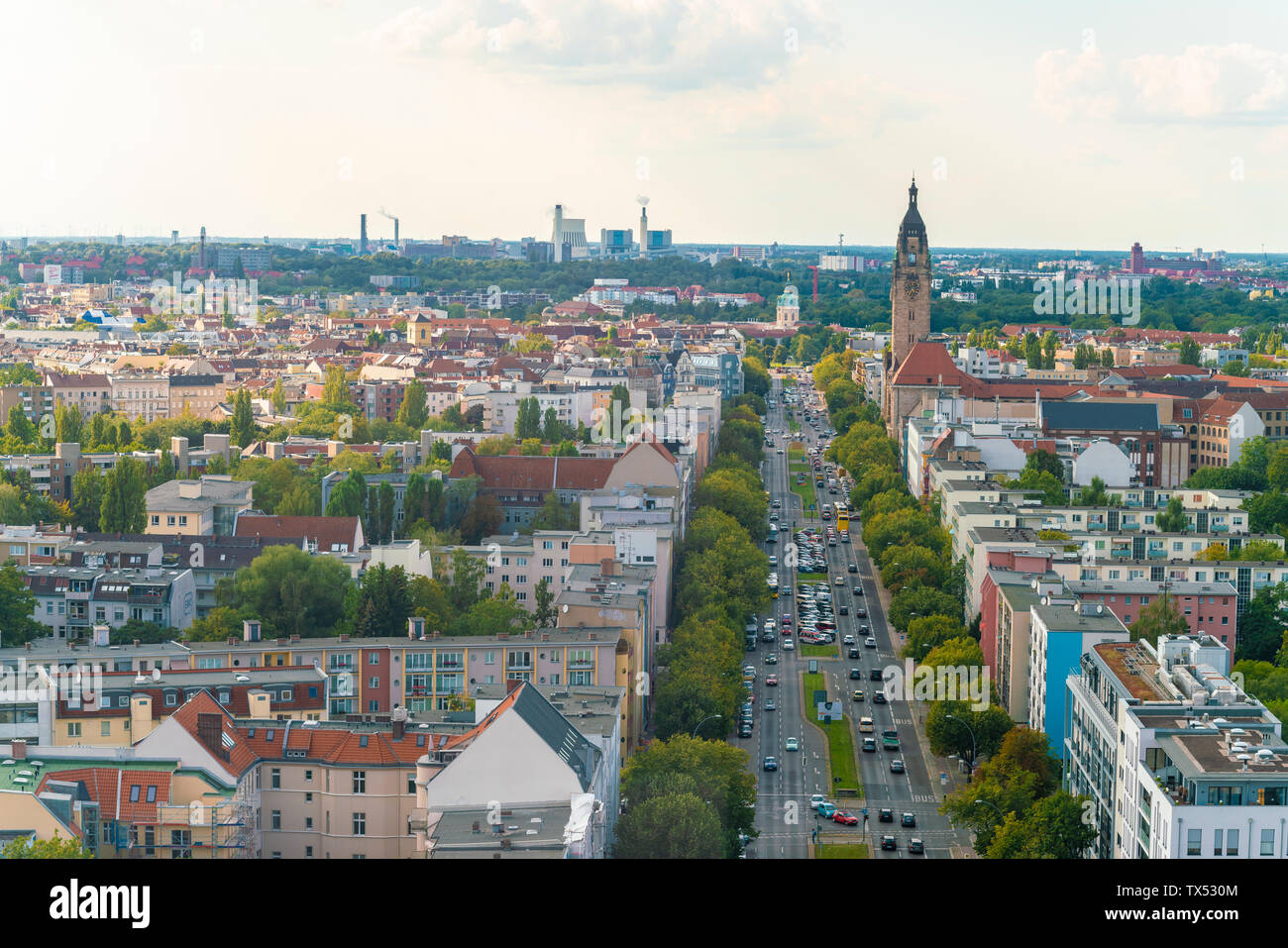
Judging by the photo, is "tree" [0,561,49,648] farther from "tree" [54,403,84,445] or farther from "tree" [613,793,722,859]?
"tree" [54,403,84,445]

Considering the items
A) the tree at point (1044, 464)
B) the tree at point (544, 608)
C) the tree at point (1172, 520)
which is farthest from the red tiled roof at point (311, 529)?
the tree at point (1044, 464)

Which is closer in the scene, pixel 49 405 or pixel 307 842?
pixel 307 842

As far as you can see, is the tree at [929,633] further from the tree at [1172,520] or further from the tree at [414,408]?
the tree at [414,408]

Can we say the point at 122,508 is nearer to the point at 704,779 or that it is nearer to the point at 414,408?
the point at 704,779

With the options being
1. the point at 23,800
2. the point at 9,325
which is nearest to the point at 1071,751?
the point at 23,800

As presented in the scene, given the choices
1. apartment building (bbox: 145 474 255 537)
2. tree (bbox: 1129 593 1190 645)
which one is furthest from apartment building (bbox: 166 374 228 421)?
tree (bbox: 1129 593 1190 645)
